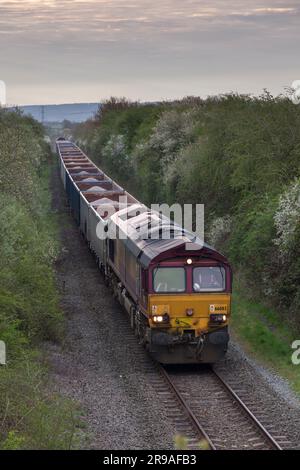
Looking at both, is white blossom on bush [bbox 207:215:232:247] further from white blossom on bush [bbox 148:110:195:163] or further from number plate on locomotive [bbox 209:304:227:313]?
white blossom on bush [bbox 148:110:195:163]

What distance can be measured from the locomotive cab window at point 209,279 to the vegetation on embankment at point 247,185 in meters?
2.90

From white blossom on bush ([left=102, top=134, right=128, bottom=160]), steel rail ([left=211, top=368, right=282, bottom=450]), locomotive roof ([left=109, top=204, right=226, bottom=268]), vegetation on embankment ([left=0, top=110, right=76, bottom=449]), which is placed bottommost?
steel rail ([left=211, top=368, right=282, bottom=450])

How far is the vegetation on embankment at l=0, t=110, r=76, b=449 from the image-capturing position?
14.1m

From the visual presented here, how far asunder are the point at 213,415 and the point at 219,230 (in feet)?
59.9

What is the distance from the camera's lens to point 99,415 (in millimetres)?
16312

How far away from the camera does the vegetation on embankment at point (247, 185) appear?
2386cm

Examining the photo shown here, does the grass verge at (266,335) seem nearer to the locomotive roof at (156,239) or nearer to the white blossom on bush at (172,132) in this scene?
the locomotive roof at (156,239)

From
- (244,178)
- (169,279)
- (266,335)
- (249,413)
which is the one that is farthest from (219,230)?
(249,413)

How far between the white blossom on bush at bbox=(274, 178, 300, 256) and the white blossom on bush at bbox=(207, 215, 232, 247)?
839cm

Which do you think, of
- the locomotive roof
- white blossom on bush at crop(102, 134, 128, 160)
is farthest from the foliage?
white blossom on bush at crop(102, 134, 128, 160)

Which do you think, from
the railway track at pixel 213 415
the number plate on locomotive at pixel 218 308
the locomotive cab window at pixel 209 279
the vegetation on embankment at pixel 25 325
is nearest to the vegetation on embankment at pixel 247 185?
the number plate on locomotive at pixel 218 308

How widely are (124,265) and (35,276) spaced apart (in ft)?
8.81
